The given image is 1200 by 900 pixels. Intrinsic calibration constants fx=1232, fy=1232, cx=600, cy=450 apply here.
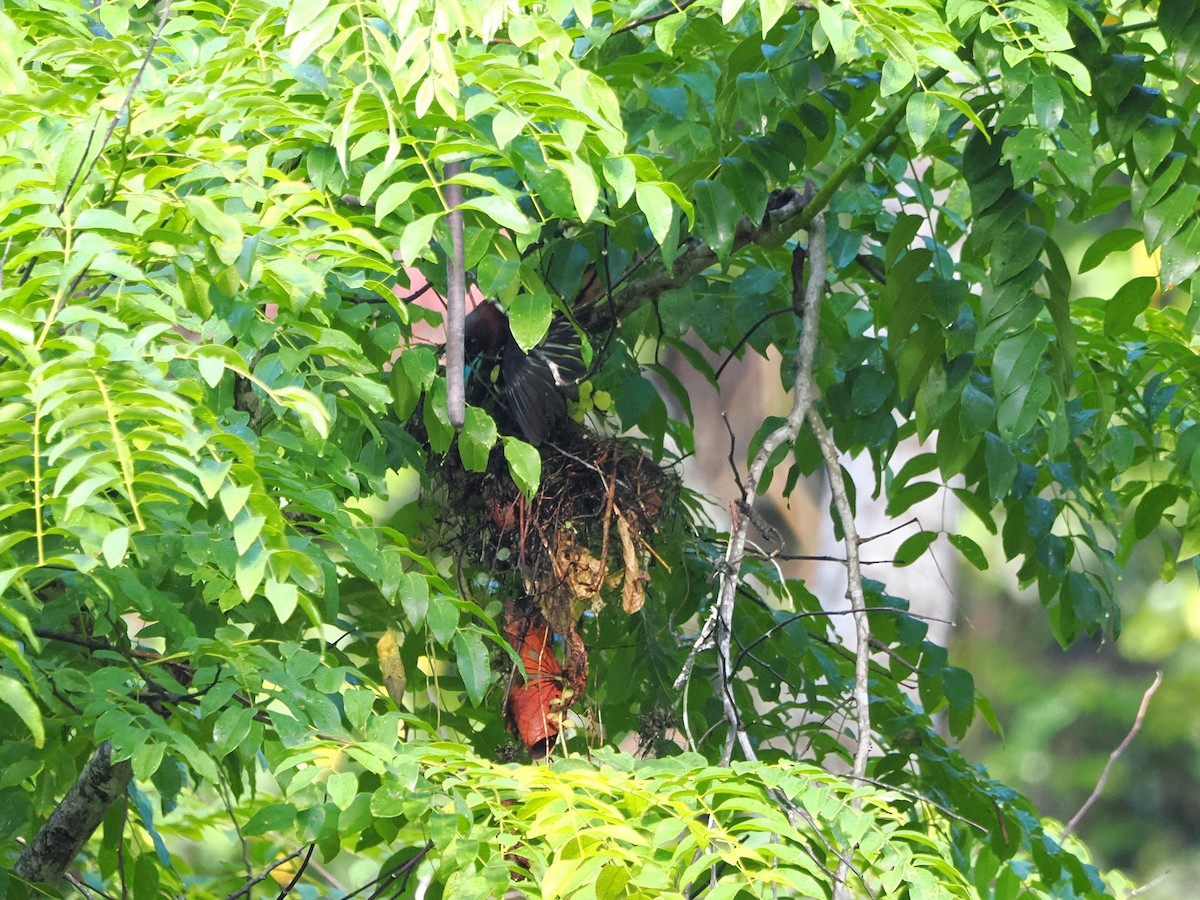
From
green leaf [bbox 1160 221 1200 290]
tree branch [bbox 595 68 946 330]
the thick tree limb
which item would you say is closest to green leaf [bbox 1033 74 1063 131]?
green leaf [bbox 1160 221 1200 290]

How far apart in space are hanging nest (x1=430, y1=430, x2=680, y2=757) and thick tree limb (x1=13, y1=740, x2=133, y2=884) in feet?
1.90

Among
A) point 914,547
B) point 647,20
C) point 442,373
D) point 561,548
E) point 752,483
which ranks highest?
point 647,20

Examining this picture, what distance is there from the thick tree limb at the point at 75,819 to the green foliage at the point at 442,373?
5 cm

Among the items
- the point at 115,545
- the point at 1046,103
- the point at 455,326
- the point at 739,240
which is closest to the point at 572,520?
the point at 739,240

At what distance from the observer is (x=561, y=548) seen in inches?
74.1

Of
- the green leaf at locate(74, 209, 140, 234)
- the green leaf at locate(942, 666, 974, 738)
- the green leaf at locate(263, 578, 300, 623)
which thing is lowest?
the green leaf at locate(942, 666, 974, 738)

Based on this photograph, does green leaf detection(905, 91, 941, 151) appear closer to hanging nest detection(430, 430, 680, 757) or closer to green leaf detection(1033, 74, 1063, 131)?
green leaf detection(1033, 74, 1063, 131)

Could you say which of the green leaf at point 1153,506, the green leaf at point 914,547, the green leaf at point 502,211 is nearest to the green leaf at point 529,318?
the green leaf at point 502,211

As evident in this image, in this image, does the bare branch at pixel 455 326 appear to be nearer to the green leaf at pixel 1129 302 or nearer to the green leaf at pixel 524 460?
the green leaf at pixel 524 460

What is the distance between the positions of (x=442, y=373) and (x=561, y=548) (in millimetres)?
357

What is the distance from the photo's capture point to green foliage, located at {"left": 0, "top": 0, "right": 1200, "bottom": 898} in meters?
1.12

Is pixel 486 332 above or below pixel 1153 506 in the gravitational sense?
above

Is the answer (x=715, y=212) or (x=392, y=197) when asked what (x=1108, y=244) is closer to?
(x=715, y=212)

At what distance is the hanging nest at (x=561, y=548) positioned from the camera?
6.18ft
